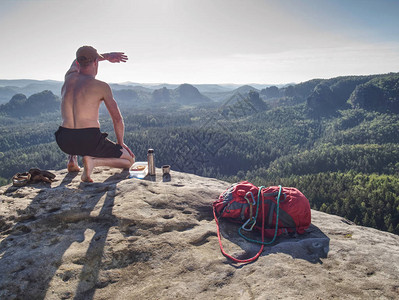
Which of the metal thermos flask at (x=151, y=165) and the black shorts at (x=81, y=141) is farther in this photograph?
the metal thermos flask at (x=151, y=165)

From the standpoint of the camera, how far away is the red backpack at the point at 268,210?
5.28 metres

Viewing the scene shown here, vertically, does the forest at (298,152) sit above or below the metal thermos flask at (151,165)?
below

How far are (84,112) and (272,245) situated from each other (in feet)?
20.3

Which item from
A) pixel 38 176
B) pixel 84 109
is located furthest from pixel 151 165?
pixel 38 176

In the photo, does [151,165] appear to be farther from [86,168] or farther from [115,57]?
[115,57]

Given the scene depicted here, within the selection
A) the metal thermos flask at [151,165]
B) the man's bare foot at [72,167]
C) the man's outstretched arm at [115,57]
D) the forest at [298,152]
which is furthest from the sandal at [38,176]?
the forest at [298,152]

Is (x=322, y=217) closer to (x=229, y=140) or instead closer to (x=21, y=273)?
(x=21, y=273)

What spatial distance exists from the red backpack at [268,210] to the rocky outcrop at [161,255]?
0.77 ft

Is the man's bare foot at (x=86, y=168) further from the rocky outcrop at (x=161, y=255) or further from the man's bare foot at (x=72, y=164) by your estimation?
the man's bare foot at (x=72, y=164)

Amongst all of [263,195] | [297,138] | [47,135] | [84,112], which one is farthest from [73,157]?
[47,135]

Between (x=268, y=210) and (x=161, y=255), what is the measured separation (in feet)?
8.32

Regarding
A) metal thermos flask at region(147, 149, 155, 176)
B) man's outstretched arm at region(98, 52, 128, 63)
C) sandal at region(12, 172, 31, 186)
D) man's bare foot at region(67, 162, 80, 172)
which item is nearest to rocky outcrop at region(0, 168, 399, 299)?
sandal at region(12, 172, 31, 186)

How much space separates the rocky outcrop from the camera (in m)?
3.52

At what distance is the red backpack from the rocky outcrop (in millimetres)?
233
